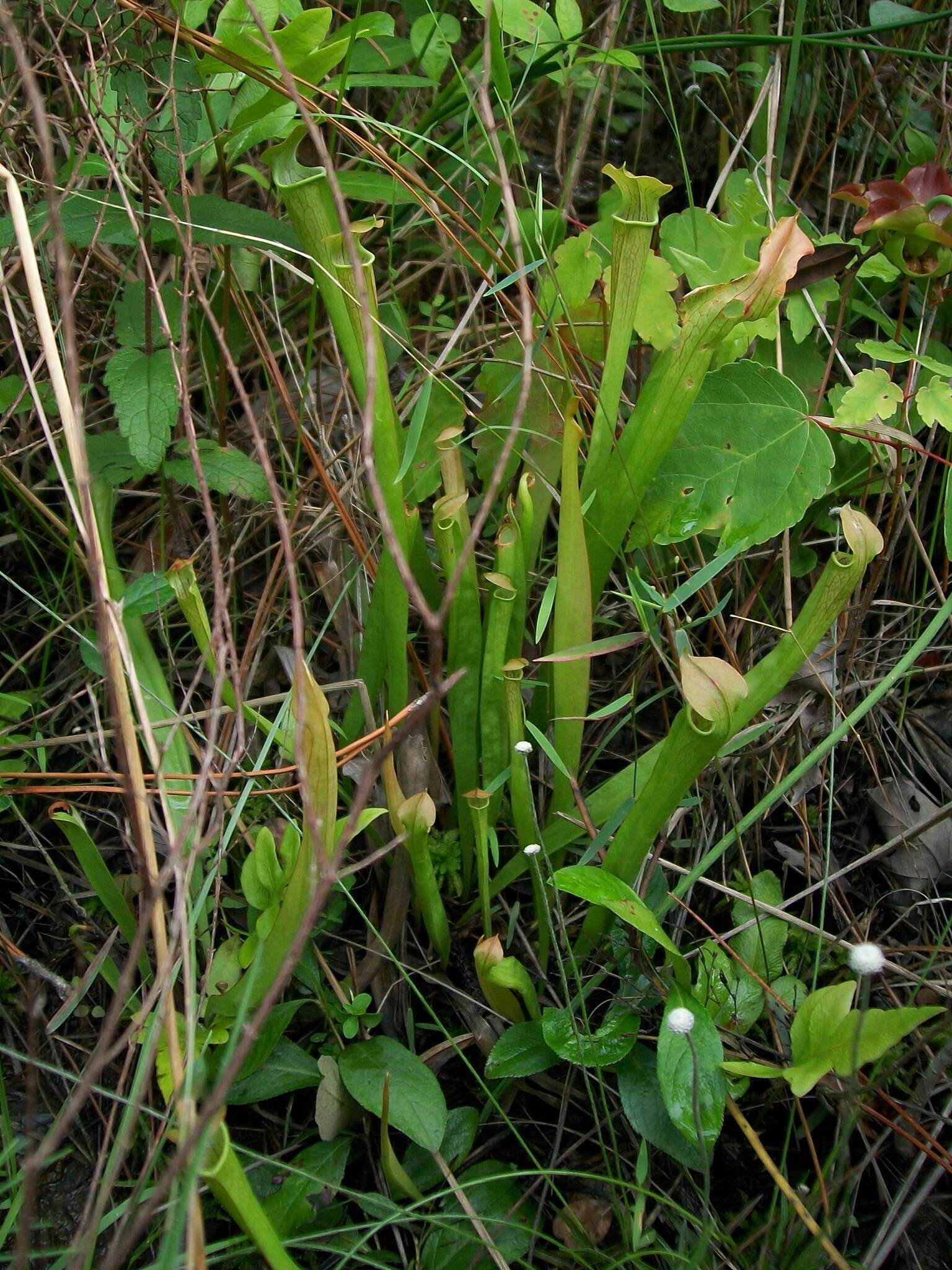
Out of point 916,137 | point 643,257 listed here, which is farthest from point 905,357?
point 916,137

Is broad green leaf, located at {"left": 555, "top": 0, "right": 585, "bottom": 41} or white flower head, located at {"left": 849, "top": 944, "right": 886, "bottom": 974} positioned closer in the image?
white flower head, located at {"left": 849, "top": 944, "right": 886, "bottom": 974}

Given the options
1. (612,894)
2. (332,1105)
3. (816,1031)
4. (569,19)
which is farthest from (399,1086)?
(569,19)

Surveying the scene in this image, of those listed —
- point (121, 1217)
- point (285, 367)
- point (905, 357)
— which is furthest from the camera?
point (285, 367)

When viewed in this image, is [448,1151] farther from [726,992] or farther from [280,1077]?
[726,992]

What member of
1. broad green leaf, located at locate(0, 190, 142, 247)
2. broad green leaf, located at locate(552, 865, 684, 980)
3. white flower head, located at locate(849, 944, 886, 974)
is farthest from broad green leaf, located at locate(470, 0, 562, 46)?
white flower head, located at locate(849, 944, 886, 974)

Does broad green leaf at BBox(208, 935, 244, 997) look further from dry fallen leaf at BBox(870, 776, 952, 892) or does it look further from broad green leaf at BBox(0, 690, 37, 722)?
dry fallen leaf at BBox(870, 776, 952, 892)

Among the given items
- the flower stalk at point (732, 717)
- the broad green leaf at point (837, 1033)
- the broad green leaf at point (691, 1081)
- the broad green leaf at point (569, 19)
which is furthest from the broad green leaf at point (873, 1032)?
the broad green leaf at point (569, 19)

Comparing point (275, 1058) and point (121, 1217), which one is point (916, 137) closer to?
point (275, 1058)
